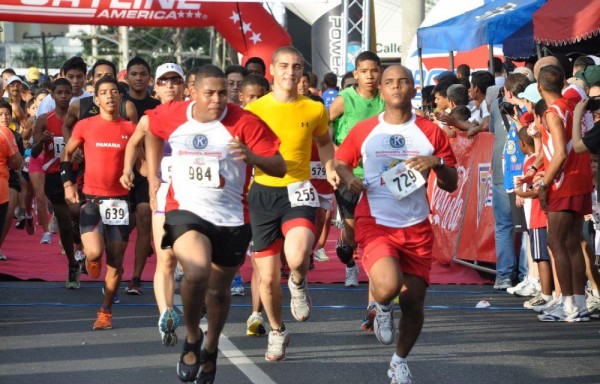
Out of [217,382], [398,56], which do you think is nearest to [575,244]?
[217,382]

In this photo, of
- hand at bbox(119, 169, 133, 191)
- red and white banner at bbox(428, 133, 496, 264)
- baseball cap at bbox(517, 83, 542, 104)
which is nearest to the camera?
hand at bbox(119, 169, 133, 191)

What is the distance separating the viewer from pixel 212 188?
7.81 meters

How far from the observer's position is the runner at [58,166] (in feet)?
42.9

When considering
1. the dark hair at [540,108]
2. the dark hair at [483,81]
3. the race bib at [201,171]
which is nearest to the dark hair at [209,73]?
the race bib at [201,171]

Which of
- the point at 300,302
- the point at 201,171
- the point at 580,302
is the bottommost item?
the point at 580,302

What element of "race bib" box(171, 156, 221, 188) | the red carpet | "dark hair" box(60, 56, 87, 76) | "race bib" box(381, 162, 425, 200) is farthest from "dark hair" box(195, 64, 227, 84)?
"dark hair" box(60, 56, 87, 76)

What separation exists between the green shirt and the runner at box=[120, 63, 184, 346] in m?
1.45

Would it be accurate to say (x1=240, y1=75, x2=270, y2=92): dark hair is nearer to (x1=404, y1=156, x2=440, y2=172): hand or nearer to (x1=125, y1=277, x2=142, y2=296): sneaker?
(x1=125, y1=277, x2=142, y2=296): sneaker

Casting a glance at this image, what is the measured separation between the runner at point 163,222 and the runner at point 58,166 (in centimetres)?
269

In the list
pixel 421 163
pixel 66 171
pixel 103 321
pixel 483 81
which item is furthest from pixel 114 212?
pixel 483 81

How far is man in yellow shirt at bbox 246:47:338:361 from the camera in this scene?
29.4 ft

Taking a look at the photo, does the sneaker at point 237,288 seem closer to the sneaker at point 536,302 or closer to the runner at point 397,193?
the sneaker at point 536,302

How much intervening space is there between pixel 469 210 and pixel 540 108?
338 cm

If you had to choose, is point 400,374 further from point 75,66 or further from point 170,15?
point 170,15
